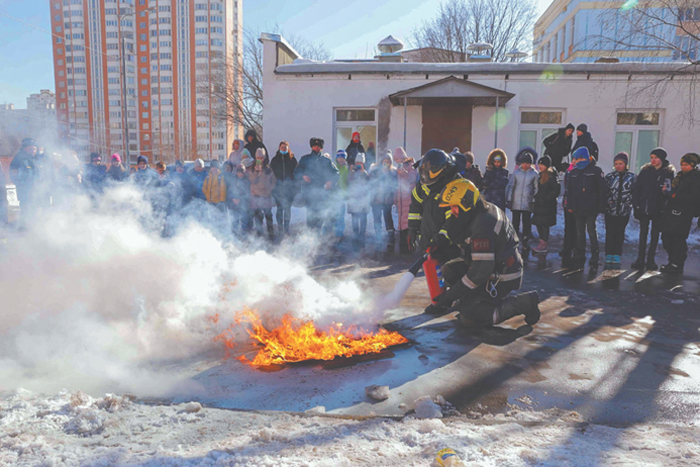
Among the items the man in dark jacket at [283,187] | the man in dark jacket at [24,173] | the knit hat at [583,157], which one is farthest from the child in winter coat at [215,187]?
the knit hat at [583,157]

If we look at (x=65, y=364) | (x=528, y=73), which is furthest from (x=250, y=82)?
(x=65, y=364)

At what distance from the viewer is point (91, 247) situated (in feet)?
16.4

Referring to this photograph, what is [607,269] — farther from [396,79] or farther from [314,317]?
[396,79]

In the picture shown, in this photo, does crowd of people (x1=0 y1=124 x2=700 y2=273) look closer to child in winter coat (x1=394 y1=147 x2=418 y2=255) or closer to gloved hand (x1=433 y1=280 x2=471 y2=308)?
child in winter coat (x1=394 y1=147 x2=418 y2=255)

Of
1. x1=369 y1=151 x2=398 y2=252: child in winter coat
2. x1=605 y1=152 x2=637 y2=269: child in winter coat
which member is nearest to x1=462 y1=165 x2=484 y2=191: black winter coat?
x1=369 y1=151 x2=398 y2=252: child in winter coat

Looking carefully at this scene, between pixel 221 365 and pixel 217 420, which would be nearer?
pixel 217 420

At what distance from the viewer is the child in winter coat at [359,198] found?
994cm

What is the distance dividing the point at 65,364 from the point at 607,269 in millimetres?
8309

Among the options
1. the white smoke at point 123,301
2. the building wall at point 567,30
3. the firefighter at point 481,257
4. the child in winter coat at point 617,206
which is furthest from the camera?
the building wall at point 567,30

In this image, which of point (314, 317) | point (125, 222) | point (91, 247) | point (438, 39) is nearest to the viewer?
point (314, 317)

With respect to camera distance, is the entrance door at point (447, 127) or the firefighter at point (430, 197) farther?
the entrance door at point (447, 127)

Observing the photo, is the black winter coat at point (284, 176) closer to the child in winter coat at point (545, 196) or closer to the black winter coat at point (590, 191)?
the child in winter coat at point (545, 196)

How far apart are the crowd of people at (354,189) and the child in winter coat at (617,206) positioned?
16mm

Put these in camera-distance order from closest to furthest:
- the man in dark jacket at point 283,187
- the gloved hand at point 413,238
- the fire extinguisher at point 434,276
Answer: the fire extinguisher at point 434,276, the gloved hand at point 413,238, the man in dark jacket at point 283,187
